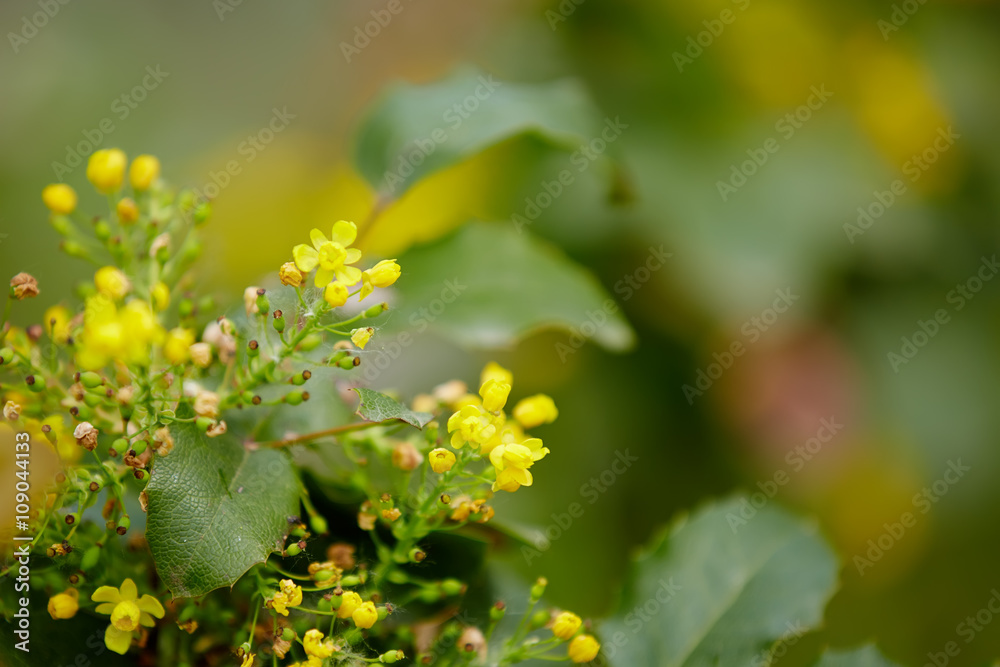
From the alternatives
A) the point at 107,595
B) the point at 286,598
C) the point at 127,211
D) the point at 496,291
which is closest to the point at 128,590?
the point at 107,595

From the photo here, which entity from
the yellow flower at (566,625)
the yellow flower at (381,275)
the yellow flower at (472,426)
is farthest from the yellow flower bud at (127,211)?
the yellow flower at (566,625)

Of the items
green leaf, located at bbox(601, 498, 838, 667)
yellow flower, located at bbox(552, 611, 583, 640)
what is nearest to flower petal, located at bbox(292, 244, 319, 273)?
yellow flower, located at bbox(552, 611, 583, 640)

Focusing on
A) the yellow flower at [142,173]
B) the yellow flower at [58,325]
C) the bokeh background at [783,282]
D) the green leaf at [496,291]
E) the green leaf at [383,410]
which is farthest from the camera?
the bokeh background at [783,282]

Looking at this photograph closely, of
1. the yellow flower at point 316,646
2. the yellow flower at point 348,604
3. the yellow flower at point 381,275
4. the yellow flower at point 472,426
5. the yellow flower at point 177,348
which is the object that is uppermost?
the yellow flower at point 381,275

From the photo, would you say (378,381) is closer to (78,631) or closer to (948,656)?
(78,631)

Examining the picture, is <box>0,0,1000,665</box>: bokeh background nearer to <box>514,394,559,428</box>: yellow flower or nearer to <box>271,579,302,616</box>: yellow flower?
<box>514,394,559,428</box>: yellow flower

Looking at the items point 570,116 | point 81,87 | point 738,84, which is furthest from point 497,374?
point 81,87

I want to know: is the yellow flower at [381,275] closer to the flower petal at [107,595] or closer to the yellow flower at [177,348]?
the yellow flower at [177,348]
